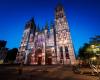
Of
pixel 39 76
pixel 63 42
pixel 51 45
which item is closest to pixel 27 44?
pixel 51 45

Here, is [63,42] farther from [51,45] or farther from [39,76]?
[39,76]

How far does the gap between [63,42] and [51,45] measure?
177 inches

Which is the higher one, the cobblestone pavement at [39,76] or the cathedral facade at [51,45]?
the cathedral facade at [51,45]

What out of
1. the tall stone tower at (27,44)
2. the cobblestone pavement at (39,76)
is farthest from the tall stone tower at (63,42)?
the cobblestone pavement at (39,76)

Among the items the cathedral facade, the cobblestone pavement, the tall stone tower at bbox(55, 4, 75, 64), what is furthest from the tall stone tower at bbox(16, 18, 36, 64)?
the cobblestone pavement

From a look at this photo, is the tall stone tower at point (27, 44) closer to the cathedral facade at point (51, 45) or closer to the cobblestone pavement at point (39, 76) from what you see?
the cathedral facade at point (51, 45)

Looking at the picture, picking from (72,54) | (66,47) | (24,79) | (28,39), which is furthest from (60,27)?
(24,79)

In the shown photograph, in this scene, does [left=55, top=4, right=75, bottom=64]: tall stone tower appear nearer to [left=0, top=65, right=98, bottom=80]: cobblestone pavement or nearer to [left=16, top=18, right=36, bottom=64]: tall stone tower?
[left=16, top=18, right=36, bottom=64]: tall stone tower

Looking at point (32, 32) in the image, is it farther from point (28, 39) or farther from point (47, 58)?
point (47, 58)

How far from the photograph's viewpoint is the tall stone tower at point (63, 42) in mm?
36559

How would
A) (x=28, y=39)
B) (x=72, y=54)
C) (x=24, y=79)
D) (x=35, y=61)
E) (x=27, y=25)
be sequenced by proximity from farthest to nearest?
(x=27, y=25) → (x=28, y=39) → (x=35, y=61) → (x=72, y=54) → (x=24, y=79)

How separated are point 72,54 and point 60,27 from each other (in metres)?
11.3

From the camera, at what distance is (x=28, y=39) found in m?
46.9

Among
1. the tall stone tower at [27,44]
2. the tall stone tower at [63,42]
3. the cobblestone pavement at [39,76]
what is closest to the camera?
the cobblestone pavement at [39,76]
